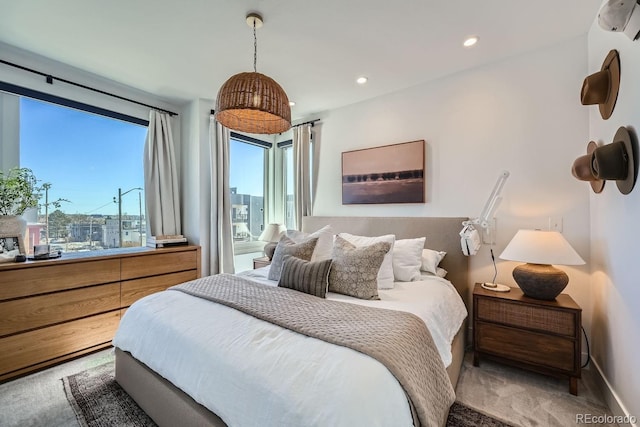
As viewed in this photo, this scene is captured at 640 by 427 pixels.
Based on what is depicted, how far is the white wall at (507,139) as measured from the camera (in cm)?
224

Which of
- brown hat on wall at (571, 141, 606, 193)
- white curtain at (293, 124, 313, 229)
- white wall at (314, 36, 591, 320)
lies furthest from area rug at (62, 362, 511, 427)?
white curtain at (293, 124, 313, 229)

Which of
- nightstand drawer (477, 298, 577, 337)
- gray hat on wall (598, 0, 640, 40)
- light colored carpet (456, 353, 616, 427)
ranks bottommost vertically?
light colored carpet (456, 353, 616, 427)

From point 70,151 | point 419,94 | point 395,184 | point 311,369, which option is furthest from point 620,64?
point 70,151

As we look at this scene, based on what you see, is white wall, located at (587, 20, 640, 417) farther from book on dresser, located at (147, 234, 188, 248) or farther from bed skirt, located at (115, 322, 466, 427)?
book on dresser, located at (147, 234, 188, 248)

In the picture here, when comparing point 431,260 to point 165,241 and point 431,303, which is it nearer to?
point 431,303

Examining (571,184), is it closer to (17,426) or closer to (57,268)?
(17,426)

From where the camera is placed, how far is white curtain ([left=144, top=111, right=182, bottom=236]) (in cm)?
325

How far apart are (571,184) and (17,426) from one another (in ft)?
13.8

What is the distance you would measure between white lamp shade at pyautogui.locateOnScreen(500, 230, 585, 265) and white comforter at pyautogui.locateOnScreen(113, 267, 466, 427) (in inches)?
33.3

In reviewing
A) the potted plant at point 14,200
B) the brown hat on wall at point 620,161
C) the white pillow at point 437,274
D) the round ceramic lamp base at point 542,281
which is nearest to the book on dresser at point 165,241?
the potted plant at point 14,200

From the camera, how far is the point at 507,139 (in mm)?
2518


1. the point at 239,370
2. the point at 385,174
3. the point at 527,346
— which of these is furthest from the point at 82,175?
the point at 527,346

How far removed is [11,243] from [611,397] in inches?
178

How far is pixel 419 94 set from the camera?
2994 millimetres
